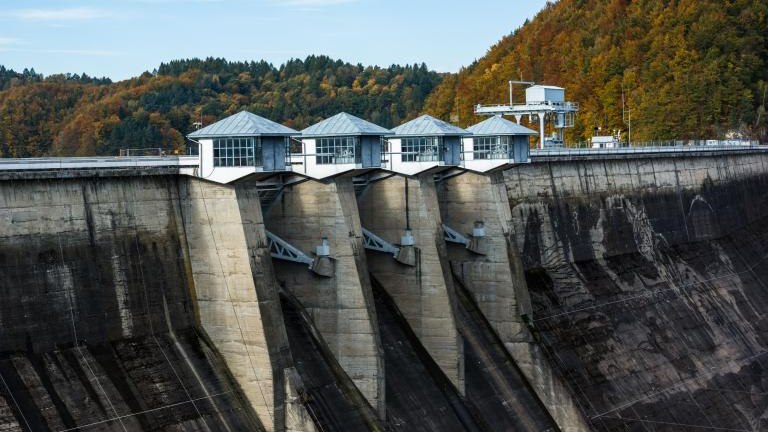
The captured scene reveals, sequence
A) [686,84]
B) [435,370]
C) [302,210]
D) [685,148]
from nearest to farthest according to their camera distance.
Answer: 1. [302,210]
2. [435,370]
3. [685,148]
4. [686,84]

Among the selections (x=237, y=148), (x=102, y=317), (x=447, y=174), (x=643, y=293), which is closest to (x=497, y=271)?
(x=447, y=174)

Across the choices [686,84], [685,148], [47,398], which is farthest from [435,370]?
[686,84]

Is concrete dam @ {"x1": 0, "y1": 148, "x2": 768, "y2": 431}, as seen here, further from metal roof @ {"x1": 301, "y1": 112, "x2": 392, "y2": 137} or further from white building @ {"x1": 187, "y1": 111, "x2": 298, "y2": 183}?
metal roof @ {"x1": 301, "y1": 112, "x2": 392, "y2": 137}

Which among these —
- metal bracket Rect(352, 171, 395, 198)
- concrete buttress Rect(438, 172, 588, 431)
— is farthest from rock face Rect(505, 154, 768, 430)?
metal bracket Rect(352, 171, 395, 198)

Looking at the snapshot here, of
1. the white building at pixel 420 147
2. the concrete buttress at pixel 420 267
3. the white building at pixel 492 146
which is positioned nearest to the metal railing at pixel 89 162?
the concrete buttress at pixel 420 267

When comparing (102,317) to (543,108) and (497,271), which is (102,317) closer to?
(497,271)

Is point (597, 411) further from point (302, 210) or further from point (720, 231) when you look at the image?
point (720, 231)
